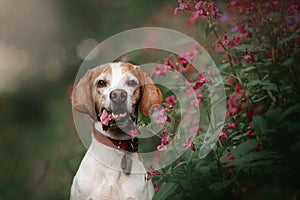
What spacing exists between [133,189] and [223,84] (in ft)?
2.24

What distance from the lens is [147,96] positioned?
3090mm

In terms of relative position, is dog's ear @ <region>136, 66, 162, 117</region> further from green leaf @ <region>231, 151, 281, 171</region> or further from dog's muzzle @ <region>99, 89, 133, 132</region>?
green leaf @ <region>231, 151, 281, 171</region>

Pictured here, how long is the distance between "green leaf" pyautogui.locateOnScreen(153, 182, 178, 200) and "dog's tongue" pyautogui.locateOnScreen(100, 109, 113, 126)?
0.42 meters

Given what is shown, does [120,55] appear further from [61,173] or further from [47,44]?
[47,44]

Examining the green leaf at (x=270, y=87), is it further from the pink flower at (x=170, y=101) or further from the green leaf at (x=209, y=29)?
the pink flower at (x=170, y=101)

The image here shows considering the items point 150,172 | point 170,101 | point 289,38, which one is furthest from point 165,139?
point 289,38

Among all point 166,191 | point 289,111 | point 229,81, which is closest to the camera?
point 289,111

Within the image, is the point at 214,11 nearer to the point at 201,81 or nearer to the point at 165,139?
the point at 201,81

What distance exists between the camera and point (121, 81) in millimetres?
2986

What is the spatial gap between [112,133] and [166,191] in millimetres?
409

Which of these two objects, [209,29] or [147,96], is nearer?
[209,29]

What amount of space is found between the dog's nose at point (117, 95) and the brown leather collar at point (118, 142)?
0.67 feet

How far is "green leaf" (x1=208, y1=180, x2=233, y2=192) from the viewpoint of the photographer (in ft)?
9.14

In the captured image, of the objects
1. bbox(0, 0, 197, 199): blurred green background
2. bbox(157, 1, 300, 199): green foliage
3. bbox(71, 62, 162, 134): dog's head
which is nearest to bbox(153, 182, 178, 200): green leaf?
bbox(157, 1, 300, 199): green foliage
